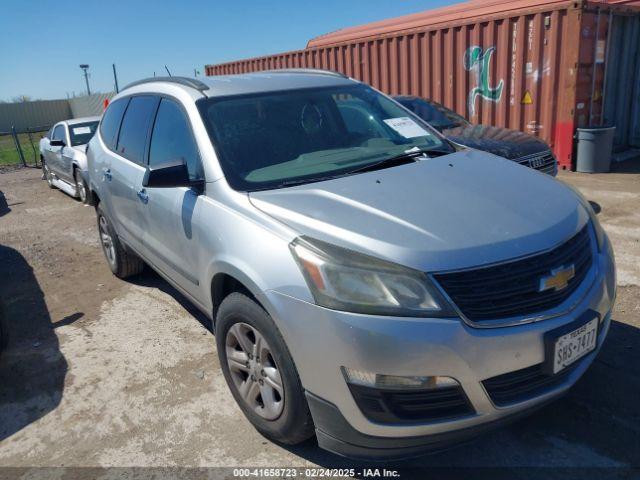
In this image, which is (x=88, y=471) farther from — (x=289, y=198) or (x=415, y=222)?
(x=415, y=222)

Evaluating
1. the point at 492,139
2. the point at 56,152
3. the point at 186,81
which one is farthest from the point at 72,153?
the point at 492,139

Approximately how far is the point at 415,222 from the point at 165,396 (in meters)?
1.98

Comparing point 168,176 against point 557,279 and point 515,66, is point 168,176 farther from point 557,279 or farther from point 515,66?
point 515,66

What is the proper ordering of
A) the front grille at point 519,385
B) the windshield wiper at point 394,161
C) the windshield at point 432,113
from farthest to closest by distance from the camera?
the windshield at point 432,113 < the windshield wiper at point 394,161 < the front grille at point 519,385

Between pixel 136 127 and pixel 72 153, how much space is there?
5.98 m

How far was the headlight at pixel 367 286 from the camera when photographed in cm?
202

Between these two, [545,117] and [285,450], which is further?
[545,117]

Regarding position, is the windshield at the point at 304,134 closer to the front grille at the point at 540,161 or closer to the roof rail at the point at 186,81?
the roof rail at the point at 186,81

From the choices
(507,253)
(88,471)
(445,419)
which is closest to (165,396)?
(88,471)

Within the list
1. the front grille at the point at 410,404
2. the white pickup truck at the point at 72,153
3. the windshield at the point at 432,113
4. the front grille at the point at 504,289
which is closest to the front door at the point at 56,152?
the white pickup truck at the point at 72,153

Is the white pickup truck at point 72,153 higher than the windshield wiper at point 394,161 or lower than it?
lower

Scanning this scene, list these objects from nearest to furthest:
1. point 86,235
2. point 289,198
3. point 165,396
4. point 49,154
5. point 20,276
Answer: point 289,198 → point 165,396 → point 20,276 → point 86,235 → point 49,154

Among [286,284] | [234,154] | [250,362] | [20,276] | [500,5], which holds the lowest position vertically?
[20,276]

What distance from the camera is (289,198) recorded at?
257 centimetres
